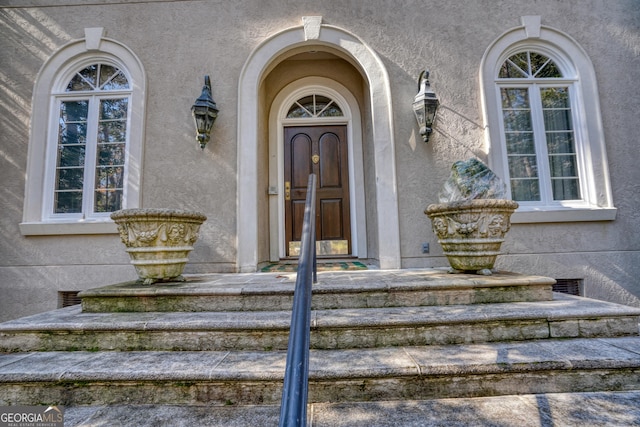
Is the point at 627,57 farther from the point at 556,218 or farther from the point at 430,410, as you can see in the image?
the point at 430,410

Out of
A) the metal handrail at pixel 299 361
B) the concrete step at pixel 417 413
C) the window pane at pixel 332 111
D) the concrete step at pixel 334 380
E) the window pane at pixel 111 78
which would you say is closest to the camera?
the metal handrail at pixel 299 361

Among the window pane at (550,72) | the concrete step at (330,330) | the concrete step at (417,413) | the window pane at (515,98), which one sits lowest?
the concrete step at (417,413)

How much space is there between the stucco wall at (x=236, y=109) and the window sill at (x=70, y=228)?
0.09m

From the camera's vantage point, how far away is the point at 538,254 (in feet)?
11.3

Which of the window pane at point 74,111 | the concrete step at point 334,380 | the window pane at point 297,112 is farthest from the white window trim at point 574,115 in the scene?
the window pane at point 74,111

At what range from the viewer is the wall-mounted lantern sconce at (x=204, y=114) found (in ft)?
11.4

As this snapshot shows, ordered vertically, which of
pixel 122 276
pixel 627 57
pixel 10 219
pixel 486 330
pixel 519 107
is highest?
pixel 627 57

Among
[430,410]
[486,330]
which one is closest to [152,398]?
[430,410]

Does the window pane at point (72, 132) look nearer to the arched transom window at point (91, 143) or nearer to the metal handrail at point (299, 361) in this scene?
the arched transom window at point (91, 143)

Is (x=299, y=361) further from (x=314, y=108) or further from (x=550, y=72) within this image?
(x=550, y=72)

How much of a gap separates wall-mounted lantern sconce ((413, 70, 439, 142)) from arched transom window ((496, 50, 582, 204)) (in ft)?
3.21

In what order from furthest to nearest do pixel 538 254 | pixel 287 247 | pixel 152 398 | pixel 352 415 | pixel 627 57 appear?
pixel 287 247 → pixel 627 57 → pixel 538 254 → pixel 152 398 → pixel 352 415

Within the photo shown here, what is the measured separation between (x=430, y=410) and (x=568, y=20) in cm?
476

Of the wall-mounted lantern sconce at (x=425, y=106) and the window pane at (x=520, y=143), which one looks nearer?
the wall-mounted lantern sconce at (x=425, y=106)
